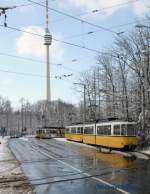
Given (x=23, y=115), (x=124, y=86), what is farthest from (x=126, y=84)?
(x=23, y=115)

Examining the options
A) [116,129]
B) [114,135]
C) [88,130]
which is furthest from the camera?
[88,130]

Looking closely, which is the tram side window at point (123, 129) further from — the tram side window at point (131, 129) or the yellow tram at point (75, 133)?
the yellow tram at point (75, 133)

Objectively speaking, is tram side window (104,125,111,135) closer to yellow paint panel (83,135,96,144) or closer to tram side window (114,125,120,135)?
tram side window (114,125,120,135)

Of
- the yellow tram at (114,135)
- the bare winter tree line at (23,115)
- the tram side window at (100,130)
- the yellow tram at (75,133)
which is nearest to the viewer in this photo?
the yellow tram at (114,135)

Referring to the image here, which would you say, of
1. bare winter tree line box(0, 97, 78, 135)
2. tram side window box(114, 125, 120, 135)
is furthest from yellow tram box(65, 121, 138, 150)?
bare winter tree line box(0, 97, 78, 135)

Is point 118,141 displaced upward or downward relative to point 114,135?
downward

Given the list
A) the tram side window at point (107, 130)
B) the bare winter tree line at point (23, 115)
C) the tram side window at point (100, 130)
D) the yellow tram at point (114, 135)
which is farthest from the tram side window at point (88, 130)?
the bare winter tree line at point (23, 115)

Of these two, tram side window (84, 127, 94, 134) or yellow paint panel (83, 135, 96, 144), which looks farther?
tram side window (84, 127, 94, 134)

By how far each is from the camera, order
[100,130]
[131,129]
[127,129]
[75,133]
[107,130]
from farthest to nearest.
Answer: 1. [75,133]
2. [100,130]
3. [107,130]
4. [131,129]
5. [127,129]

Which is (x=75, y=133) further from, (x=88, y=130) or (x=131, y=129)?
(x=131, y=129)

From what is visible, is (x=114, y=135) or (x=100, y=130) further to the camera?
(x=100, y=130)

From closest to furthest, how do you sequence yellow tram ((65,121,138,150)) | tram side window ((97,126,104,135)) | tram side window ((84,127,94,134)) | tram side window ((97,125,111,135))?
Answer: yellow tram ((65,121,138,150))
tram side window ((97,125,111,135))
tram side window ((97,126,104,135))
tram side window ((84,127,94,134))

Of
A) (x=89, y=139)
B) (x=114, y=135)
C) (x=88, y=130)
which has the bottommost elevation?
(x=89, y=139)

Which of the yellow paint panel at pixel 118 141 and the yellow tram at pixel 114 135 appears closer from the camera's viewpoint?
the yellow paint panel at pixel 118 141
